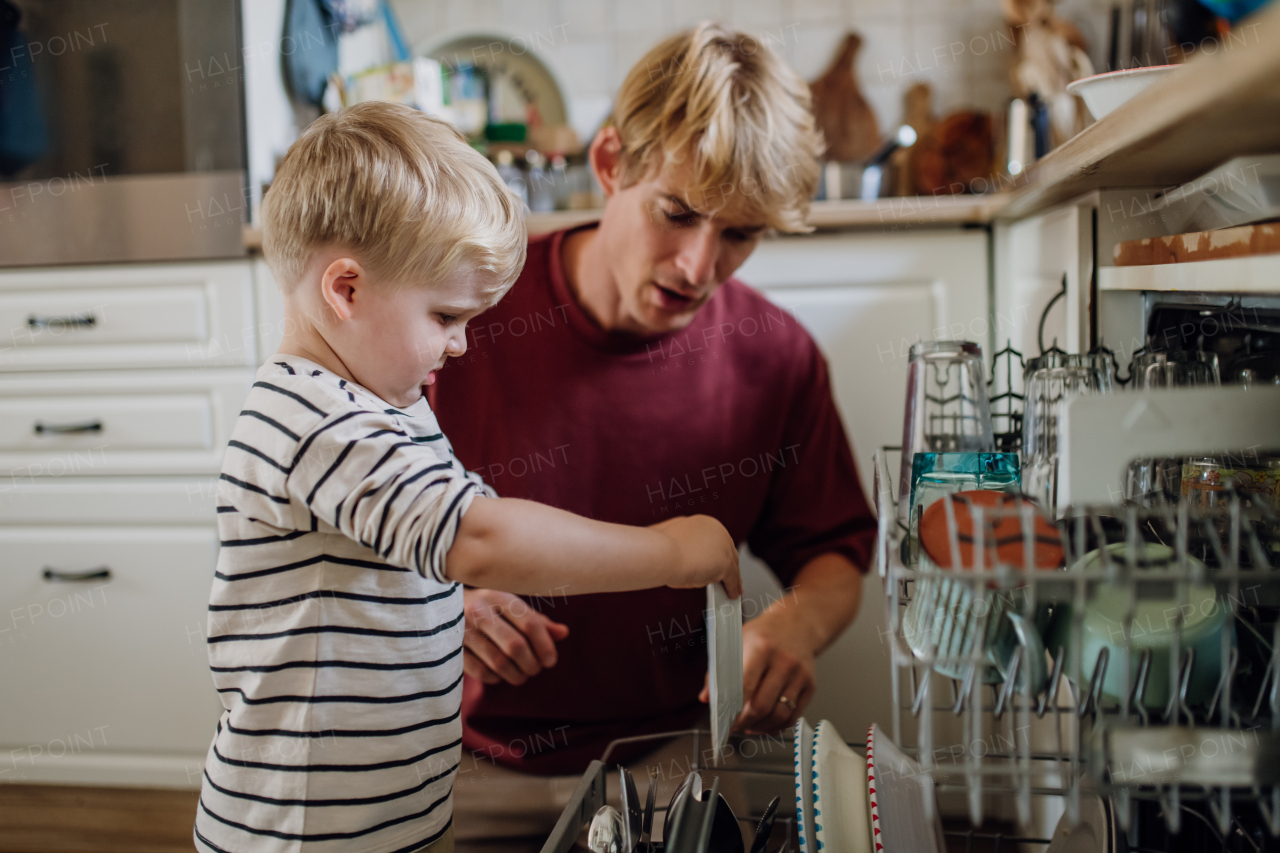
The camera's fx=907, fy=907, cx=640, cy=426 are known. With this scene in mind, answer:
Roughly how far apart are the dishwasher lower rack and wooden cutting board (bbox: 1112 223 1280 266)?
1.40 feet

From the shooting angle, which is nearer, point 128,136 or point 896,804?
point 896,804

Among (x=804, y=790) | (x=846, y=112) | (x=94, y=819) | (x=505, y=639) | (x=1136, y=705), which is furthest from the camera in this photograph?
(x=846, y=112)

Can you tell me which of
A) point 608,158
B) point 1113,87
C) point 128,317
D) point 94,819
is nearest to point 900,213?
point 608,158

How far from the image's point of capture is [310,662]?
0.66 metres

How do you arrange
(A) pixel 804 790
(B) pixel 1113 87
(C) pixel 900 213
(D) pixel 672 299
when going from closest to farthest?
1. (A) pixel 804 790
2. (B) pixel 1113 87
3. (D) pixel 672 299
4. (C) pixel 900 213

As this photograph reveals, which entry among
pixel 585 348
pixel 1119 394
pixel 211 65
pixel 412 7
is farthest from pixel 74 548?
pixel 1119 394

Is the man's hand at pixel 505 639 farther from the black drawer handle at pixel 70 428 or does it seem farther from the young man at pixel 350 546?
the black drawer handle at pixel 70 428

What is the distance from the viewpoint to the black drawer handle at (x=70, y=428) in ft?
4.75

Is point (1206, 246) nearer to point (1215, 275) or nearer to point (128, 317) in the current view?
point (1215, 275)

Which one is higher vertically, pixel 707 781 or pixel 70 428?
pixel 70 428

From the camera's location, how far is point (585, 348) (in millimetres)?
1066

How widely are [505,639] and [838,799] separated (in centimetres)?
36

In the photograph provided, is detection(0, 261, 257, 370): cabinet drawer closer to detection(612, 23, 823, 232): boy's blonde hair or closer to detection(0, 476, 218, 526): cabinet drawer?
detection(0, 476, 218, 526): cabinet drawer

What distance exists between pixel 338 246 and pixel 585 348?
16.9 inches
